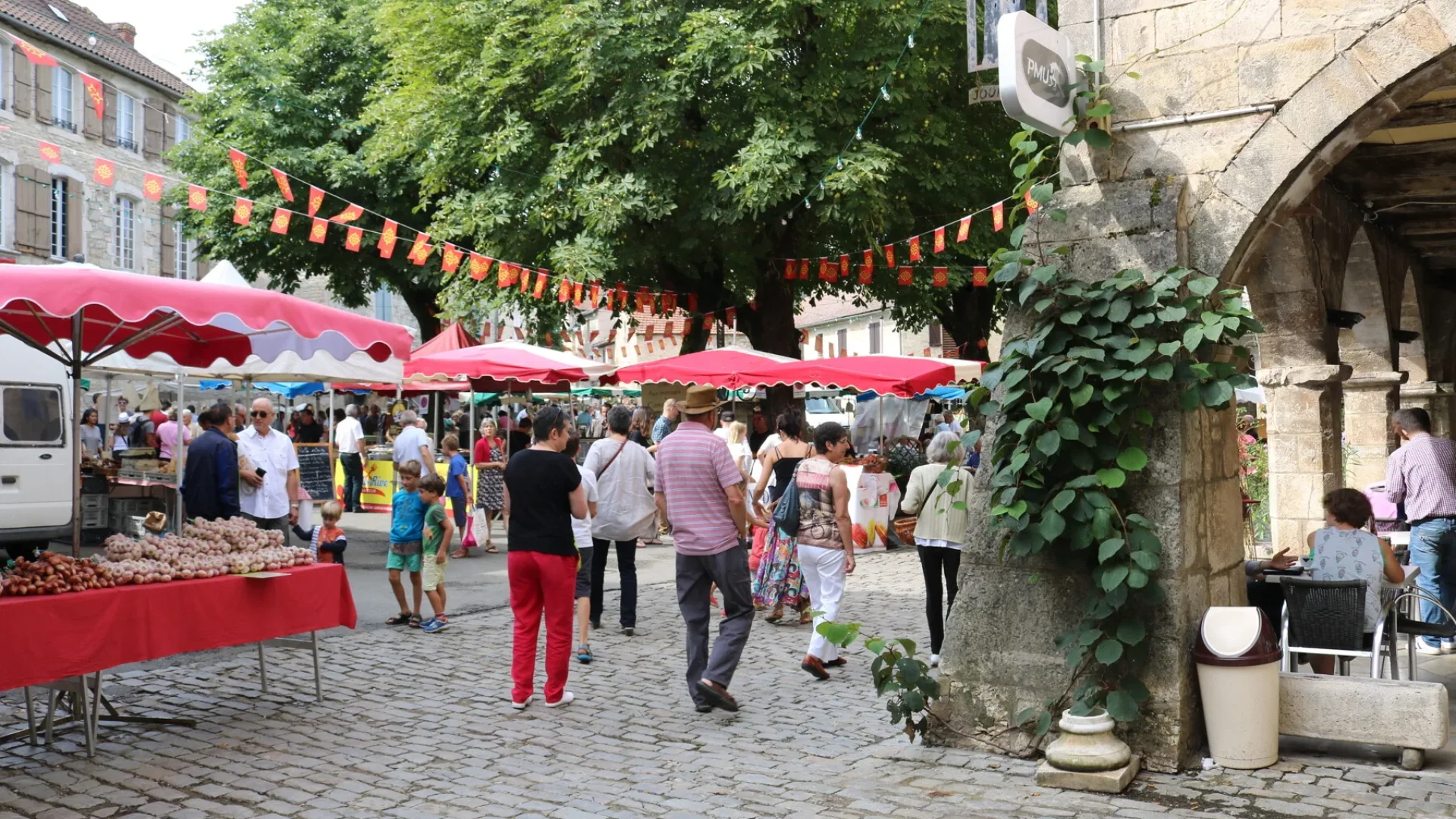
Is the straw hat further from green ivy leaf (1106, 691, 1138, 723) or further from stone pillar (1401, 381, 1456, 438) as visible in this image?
stone pillar (1401, 381, 1456, 438)

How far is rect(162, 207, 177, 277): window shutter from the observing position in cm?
3347

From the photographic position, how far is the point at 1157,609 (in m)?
5.67

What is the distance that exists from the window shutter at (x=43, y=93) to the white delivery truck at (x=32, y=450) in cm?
1737

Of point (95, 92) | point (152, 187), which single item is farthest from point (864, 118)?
point (95, 92)

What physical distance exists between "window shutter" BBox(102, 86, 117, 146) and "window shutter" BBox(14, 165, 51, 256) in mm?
2470

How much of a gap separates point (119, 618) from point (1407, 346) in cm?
1367

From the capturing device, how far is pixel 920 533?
8.09 meters

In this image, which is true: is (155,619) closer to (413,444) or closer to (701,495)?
(701,495)

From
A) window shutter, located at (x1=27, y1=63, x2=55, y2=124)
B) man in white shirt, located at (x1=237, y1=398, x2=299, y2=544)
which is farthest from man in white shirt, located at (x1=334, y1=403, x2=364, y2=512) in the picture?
window shutter, located at (x1=27, y1=63, x2=55, y2=124)

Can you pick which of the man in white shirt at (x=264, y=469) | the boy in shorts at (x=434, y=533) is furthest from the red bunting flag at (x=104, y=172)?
the boy in shorts at (x=434, y=533)

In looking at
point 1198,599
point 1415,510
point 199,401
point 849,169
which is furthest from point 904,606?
point 199,401

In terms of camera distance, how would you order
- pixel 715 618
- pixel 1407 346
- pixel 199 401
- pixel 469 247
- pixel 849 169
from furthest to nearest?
pixel 199 401, pixel 469 247, pixel 849 169, pixel 1407 346, pixel 715 618

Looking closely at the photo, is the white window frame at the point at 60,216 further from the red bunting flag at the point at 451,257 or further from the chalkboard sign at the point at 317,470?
the red bunting flag at the point at 451,257

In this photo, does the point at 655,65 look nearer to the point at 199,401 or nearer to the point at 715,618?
the point at 715,618
